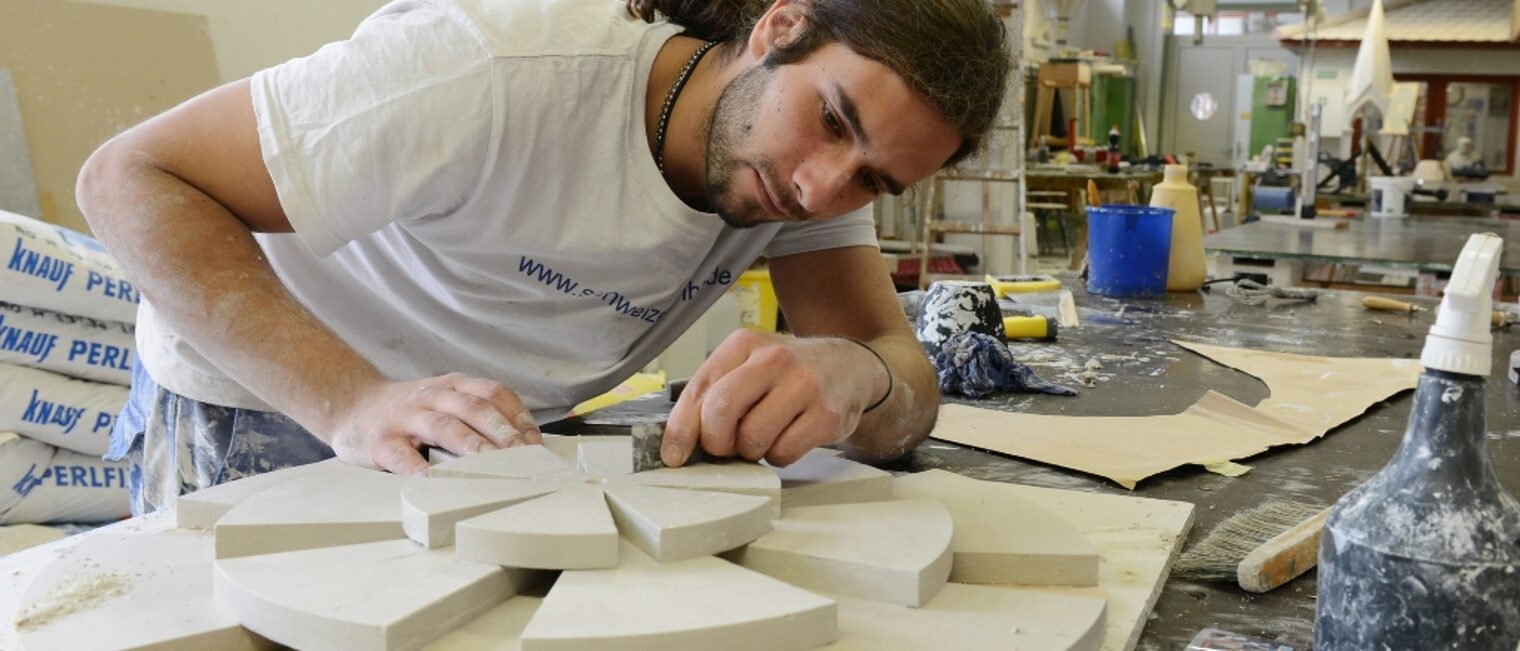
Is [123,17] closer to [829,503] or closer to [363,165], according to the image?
[363,165]

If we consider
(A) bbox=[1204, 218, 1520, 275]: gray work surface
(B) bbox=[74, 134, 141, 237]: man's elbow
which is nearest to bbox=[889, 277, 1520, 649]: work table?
(A) bbox=[1204, 218, 1520, 275]: gray work surface

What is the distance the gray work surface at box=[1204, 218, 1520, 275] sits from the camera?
11.2 ft

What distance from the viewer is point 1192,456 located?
1467 millimetres

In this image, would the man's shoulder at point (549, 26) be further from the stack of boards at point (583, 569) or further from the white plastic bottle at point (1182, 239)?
the white plastic bottle at point (1182, 239)

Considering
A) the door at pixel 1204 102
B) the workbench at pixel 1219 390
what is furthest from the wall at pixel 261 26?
the door at pixel 1204 102

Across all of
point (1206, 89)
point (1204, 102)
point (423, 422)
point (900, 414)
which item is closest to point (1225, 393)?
point (900, 414)

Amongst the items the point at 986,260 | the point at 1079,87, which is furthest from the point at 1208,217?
the point at 986,260

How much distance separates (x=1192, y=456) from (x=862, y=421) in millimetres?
439

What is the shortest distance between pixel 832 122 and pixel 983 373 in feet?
2.27

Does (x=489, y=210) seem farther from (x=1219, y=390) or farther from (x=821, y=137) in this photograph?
(x=1219, y=390)

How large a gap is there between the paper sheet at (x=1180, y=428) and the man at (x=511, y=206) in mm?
150

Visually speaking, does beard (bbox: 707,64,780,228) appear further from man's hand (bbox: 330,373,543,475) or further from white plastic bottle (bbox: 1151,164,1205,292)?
white plastic bottle (bbox: 1151,164,1205,292)

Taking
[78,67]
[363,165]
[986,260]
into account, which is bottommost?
[986,260]

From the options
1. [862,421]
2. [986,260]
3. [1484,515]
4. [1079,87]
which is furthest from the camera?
[1079,87]
